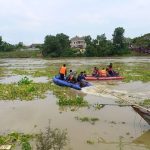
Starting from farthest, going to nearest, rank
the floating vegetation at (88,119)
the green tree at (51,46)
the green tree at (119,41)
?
1. the green tree at (51,46)
2. the green tree at (119,41)
3. the floating vegetation at (88,119)

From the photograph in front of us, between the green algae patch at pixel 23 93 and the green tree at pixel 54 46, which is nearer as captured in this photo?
the green algae patch at pixel 23 93

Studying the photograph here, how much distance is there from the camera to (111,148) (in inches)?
347

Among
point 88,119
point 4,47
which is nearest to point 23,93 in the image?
point 88,119

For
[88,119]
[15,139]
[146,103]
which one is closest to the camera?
[15,139]

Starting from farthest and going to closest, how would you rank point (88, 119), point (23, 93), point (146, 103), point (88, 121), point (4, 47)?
point (4, 47), point (23, 93), point (146, 103), point (88, 119), point (88, 121)

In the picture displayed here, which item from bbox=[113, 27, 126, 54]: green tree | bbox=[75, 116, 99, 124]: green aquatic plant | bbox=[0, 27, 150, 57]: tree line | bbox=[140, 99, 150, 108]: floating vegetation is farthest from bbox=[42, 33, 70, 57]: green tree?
bbox=[75, 116, 99, 124]: green aquatic plant

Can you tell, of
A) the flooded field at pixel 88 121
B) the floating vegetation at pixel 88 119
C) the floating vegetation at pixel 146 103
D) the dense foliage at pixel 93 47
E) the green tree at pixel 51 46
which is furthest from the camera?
the green tree at pixel 51 46

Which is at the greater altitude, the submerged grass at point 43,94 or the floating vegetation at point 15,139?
the floating vegetation at point 15,139

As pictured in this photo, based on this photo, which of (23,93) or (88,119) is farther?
(23,93)

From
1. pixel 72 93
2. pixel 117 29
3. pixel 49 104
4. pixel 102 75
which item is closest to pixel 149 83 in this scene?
pixel 102 75

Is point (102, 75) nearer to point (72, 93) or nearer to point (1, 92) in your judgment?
point (72, 93)

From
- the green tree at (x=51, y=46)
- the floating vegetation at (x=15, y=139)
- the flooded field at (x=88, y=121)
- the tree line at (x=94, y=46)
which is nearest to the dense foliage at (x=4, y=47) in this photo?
the tree line at (x=94, y=46)

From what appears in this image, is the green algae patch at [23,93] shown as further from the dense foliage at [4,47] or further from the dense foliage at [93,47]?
the dense foliage at [4,47]

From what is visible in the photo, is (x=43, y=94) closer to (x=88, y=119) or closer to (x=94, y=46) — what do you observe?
(x=88, y=119)
